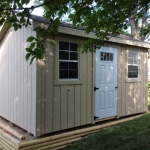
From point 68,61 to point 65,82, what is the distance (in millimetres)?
589

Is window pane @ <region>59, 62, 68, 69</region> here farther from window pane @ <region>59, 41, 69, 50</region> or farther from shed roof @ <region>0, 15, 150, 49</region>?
shed roof @ <region>0, 15, 150, 49</region>

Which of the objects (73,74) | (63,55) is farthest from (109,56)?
(63,55)

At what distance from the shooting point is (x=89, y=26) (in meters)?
3.61

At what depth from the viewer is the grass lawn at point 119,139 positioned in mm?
4098

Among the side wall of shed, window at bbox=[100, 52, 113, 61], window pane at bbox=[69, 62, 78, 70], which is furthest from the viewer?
the side wall of shed

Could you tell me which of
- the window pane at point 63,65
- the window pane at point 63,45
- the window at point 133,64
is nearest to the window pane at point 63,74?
the window pane at point 63,65

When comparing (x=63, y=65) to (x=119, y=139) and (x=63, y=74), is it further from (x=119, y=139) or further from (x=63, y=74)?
(x=119, y=139)

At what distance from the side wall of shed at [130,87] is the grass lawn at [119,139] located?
107 cm

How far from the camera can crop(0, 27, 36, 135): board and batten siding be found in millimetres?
→ 4641

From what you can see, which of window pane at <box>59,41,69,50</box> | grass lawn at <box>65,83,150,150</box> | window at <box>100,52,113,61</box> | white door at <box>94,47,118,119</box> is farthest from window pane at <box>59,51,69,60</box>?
grass lawn at <box>65,83,150,150</box>

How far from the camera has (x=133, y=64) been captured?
692 cm

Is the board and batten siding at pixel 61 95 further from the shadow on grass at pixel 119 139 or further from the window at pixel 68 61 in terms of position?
the shadow on grass at pixel 119 139

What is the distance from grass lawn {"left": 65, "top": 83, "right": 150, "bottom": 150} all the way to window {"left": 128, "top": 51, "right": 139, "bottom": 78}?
6.69 ft

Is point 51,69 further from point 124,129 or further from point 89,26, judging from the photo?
point 124,129
